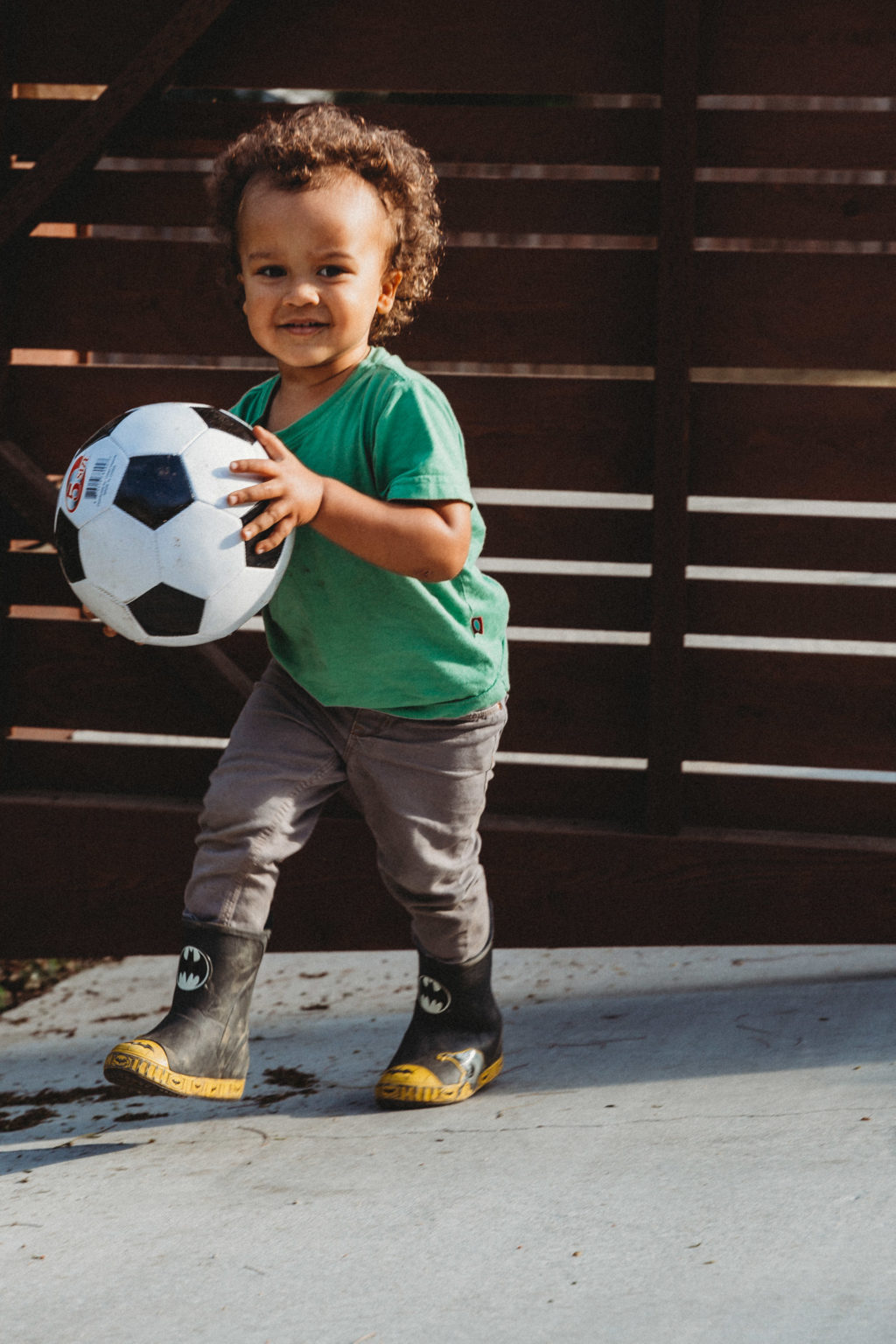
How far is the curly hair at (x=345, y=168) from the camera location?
2145 mm

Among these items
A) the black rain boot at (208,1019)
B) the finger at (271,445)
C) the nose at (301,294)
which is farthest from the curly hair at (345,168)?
the black rain boot at (208,1019)

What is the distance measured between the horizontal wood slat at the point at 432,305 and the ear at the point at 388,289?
2.47 feet

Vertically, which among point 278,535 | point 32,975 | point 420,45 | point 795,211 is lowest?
point 32,975

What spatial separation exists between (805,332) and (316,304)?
55.2 inches

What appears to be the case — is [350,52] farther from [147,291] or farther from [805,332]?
[805,332]

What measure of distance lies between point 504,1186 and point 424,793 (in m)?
0.67

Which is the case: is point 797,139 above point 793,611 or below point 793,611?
above

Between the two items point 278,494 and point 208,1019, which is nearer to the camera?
point 278,494

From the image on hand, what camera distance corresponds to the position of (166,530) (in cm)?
193

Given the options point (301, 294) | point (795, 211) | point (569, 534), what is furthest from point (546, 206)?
point (301, 294)

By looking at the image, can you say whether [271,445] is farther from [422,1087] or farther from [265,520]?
[422,1087]

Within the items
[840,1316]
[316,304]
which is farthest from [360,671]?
[840,1316]

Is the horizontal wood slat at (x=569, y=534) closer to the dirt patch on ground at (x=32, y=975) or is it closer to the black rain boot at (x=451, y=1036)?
the black rain boot at (x=451, y=1036)

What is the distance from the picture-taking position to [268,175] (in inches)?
85.2
